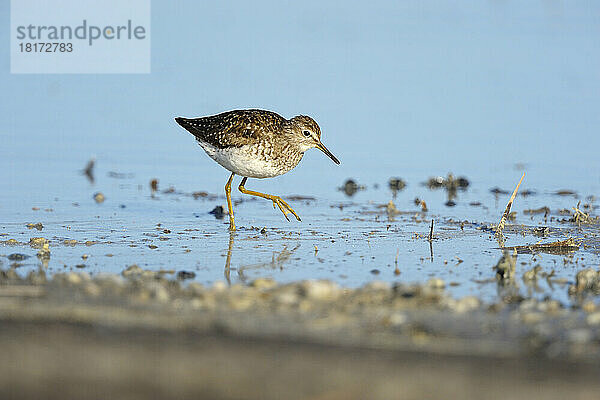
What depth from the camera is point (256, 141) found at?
10.1 metres

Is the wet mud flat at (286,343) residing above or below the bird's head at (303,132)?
below

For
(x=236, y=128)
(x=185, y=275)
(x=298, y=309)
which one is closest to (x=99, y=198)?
(x=236, y=128)

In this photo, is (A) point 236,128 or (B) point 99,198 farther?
(B) point 99,198

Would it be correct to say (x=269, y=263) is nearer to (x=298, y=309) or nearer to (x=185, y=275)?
(x=185, y=275)

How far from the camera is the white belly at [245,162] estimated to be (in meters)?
10.1

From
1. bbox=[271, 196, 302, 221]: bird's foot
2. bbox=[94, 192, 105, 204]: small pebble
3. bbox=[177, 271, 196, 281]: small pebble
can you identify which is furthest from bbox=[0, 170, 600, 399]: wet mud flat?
bbox=[94, 192, 105, 204]: small pebble

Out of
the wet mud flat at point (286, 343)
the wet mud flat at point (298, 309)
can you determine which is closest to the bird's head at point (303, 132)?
the wet mud flat at point (298, 309)

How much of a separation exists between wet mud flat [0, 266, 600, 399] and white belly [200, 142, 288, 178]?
170 inches

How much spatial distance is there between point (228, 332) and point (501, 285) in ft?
8.44

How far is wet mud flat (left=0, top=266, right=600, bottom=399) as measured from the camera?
4.14 meters

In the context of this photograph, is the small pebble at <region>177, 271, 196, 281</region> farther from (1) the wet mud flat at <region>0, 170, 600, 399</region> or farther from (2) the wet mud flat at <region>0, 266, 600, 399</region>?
(2) the wet mud flat at <region>0, 266, 600, 399</region>

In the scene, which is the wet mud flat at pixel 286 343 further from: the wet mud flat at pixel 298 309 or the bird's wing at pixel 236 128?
the bird's wing at pixel 236 128

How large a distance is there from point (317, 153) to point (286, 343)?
33.6 ft

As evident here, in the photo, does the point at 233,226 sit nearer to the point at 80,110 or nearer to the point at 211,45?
the point at 80,110
